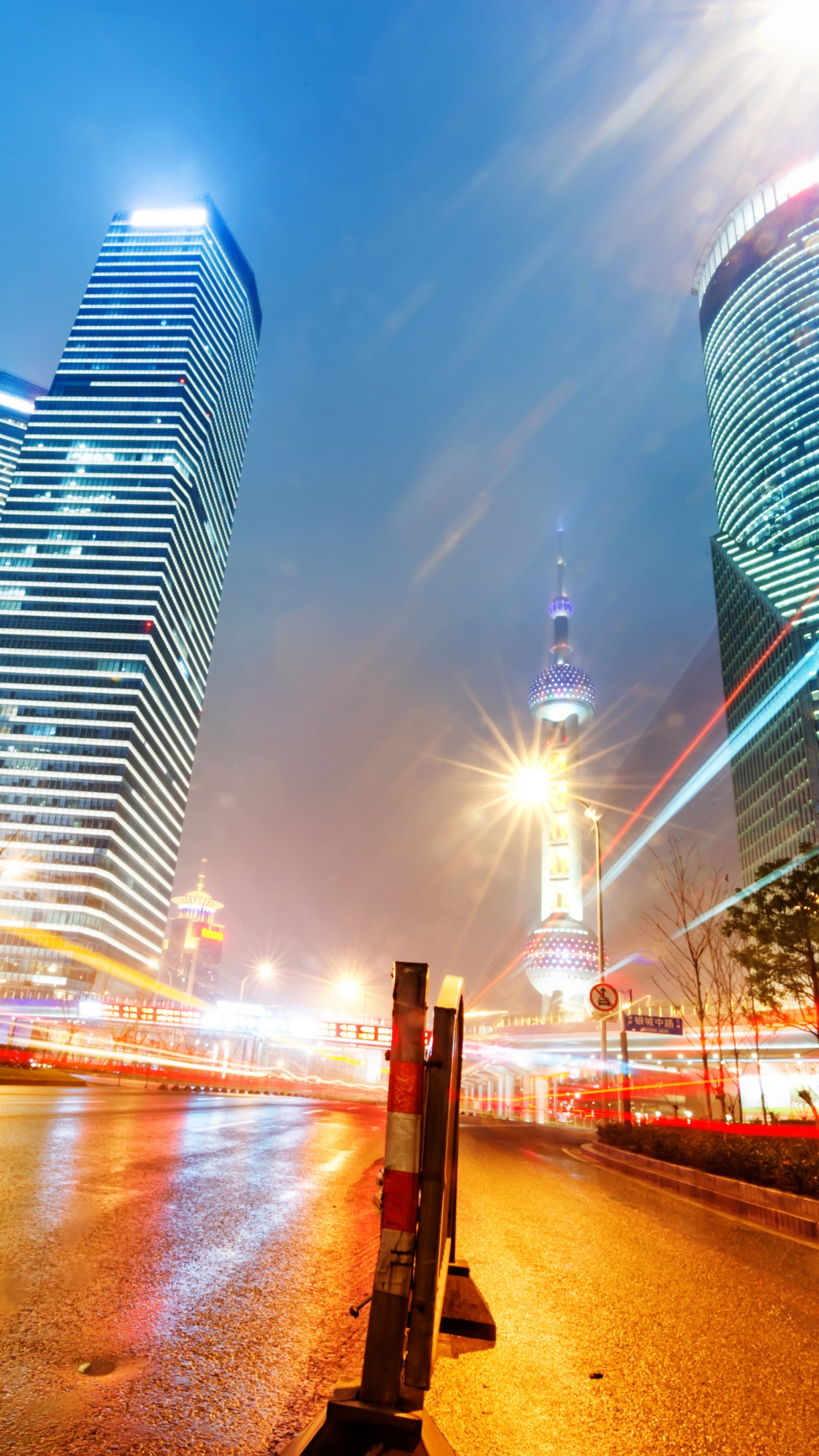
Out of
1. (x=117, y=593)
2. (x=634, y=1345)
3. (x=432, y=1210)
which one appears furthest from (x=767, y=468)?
(x=432, y=1210)

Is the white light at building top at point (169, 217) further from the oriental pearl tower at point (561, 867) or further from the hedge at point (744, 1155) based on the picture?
the hedge at point (744, 1155)

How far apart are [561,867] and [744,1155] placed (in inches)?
6865

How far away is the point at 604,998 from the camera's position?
2028 centimetres

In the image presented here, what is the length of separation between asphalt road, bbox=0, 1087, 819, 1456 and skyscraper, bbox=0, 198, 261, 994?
420ft

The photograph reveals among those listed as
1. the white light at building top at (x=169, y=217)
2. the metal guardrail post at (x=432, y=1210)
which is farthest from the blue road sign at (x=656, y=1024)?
the white light at building top at (x=169, y=217)

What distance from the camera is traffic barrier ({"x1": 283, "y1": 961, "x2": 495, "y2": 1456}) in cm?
239

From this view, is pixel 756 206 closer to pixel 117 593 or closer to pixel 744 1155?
pixel 117 593

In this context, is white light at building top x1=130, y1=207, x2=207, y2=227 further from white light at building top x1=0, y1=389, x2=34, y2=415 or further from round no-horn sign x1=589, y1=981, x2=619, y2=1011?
round no-horn sign x1=589, y1=981, x2=619, y2=1011

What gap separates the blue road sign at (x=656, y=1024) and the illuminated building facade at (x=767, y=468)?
10332 cm

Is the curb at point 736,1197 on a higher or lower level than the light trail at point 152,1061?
lower

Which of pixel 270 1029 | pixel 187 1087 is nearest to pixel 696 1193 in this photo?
pixel 187 1087

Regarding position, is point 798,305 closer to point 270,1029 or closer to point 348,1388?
point 270,1029

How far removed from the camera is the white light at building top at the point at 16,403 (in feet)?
621

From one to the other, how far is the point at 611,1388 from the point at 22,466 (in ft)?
607
